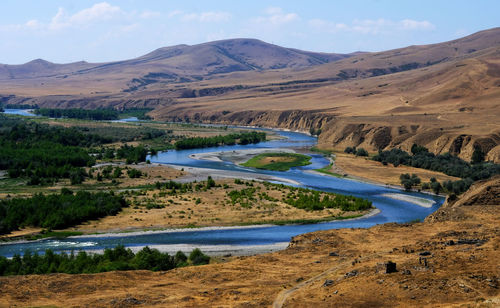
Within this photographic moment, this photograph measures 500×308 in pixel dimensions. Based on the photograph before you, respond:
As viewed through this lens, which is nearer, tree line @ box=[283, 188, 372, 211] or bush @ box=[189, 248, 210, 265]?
bush @ box=[189, 248, 210, 265]

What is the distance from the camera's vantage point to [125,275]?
104 feet

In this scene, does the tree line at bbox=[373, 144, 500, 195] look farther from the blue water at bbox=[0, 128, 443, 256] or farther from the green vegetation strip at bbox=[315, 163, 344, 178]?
the green vegetation strip at bbox=[315, 163, 344, 178]

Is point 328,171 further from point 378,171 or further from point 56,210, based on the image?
point 56,210

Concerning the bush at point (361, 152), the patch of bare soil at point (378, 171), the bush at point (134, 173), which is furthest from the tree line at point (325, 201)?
the bush at point (361, 152)

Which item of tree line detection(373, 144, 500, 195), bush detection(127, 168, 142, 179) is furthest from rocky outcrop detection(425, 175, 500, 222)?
bush detection(127, 168, 142, 179)

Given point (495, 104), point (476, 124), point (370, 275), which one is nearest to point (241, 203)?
point (370, 275)

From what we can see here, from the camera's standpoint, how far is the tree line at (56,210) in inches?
1945

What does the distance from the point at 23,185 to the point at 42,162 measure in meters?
13.9

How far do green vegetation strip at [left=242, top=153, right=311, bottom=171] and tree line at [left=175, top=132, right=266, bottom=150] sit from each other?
2112 cm

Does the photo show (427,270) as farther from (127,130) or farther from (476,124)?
(127,130)

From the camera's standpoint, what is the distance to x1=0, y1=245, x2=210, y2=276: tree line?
34.2m

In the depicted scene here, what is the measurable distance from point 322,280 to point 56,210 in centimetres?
3151

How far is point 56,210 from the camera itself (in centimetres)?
5228

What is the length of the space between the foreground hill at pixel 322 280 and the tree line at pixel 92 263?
8.23ft
